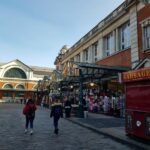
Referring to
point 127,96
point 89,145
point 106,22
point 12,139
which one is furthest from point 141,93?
point 106,22

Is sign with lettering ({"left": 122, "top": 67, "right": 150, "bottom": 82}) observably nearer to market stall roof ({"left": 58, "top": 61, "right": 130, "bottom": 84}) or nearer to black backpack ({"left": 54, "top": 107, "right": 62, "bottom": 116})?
black backpack ({"left": 54, "top": 107, "right": 62, "bottom": 116})

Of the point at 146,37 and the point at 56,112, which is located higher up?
the point at 146,37

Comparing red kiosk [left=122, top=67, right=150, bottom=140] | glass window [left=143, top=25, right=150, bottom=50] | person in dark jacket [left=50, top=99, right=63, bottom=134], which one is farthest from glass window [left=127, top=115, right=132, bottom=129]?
glass window [left=143, top=25, right=150, bottom=50]

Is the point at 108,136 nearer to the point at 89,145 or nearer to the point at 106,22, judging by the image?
the point at 89,145

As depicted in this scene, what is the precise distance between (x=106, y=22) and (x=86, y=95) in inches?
312

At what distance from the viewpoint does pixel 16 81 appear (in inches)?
3265

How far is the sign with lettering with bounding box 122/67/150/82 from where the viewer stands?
35.3 feet

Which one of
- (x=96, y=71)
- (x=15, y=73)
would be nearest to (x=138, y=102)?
(x=96, y=71)

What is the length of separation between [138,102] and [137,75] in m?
1.02

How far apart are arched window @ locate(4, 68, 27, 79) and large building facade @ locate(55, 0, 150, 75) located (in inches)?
1925

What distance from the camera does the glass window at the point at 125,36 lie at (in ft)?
83.8

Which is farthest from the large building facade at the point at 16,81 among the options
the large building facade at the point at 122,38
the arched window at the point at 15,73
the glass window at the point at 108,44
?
the glass window at the point at 108,44

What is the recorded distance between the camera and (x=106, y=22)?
2966 centimetres

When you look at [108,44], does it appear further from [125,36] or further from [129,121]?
[129,121]
